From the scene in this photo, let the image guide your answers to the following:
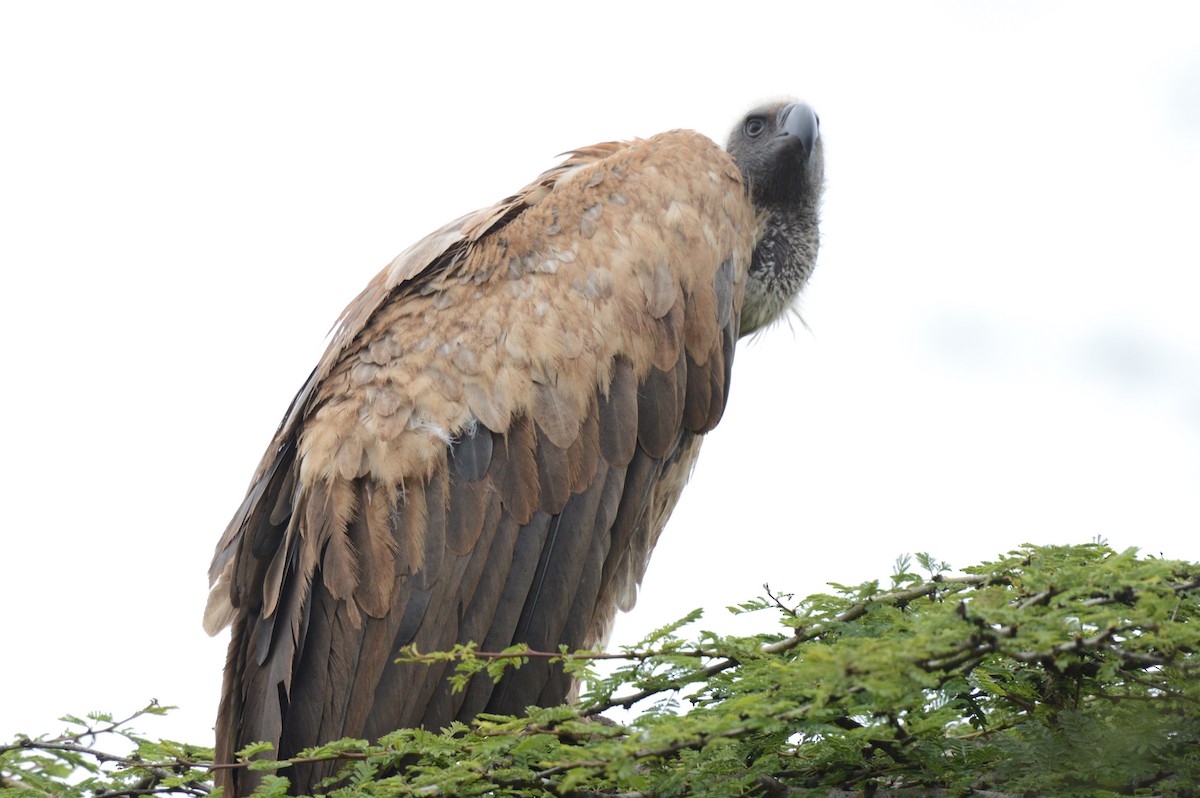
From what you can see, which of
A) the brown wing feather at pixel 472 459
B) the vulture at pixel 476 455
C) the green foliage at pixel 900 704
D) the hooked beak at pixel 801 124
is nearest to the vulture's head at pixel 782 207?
the hooked beak at pixel 801 124

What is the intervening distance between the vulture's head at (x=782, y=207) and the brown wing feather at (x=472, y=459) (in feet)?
3.41

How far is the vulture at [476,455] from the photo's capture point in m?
4.86

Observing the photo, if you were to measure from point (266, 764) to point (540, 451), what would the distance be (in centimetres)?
212

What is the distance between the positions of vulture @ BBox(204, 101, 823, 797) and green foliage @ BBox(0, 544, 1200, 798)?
1.21 metres

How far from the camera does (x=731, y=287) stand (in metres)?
5.91

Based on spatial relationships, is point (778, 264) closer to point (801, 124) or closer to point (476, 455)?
point (801, 124)

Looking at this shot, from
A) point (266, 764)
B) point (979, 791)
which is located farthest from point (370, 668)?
point (979, 791)

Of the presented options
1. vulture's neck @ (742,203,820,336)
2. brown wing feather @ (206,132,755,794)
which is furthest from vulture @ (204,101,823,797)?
vulture's neck @ (742,203,820,336)

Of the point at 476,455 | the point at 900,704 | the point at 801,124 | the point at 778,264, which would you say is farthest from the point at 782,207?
the point at 900,704

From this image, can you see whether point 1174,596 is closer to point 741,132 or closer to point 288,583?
point 288,583

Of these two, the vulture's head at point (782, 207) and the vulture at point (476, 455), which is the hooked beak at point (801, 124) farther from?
the vulture at point (476, 455)

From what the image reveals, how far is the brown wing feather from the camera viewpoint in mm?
4863

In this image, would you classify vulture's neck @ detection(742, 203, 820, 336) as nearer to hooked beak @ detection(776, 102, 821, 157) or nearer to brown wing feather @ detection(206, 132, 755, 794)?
hooked beak @ detection(776, 102, 821, 157)

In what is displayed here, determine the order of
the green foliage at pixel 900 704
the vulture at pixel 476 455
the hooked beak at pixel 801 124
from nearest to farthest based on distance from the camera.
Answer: the green foliage at pixel 900 704 → the vulture at pixel 476 455 → the hooked beak at pixel 801 124
